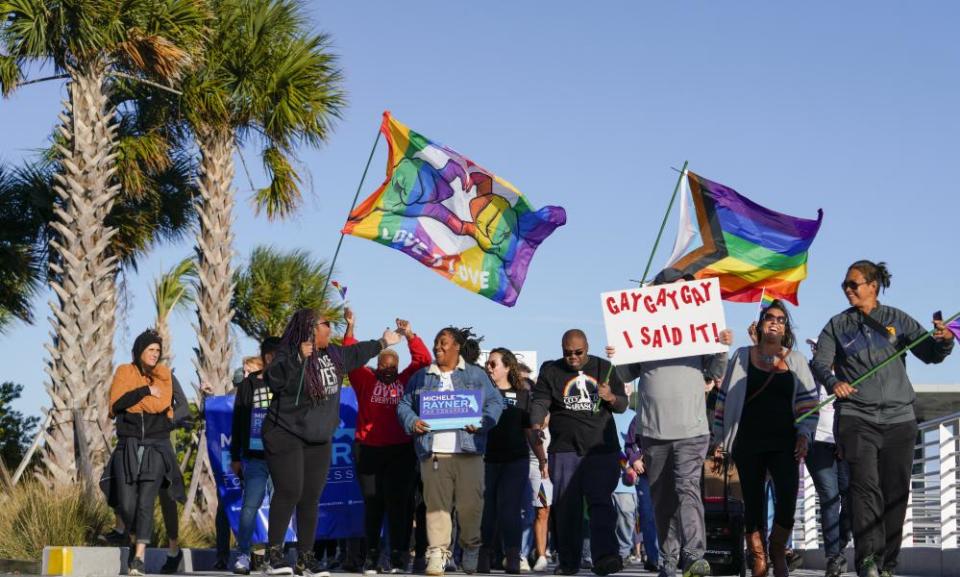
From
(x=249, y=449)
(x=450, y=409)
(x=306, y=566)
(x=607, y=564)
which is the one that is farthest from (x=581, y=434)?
(x=306, y=566)

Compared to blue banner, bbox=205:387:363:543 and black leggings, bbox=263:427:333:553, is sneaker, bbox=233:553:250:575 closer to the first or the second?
black leggings, bbox=263:427:333:553

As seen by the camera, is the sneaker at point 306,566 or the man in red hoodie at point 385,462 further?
the man in red hoodie at point 385,462

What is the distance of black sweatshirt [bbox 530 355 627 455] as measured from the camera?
39.3 feet

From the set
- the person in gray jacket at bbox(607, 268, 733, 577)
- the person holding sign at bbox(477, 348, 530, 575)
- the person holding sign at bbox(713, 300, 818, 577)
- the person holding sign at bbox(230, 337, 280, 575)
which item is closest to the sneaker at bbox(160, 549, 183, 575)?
the person holding sign at bbox(230, 337, 280, 575)

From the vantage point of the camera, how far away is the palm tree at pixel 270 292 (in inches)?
1067

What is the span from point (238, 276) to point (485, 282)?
47.4ft

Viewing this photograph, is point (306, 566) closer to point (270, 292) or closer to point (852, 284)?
point (852, 284)

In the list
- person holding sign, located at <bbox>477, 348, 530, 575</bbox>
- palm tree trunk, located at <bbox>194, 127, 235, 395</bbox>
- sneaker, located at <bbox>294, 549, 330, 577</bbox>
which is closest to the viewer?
sneaker, located at <bbox>294, 549, 330, 577</bbox>

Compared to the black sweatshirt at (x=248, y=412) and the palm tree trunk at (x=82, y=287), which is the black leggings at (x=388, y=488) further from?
the palm tree trunk at (x=82, y=287)

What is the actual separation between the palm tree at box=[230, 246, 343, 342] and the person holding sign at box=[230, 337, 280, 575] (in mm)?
15336

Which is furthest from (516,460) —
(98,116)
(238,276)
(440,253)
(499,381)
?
(238,276)

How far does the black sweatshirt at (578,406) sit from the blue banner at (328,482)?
2139 millimetres

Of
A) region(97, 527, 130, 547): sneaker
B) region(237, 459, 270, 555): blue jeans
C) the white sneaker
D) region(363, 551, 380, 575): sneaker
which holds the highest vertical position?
region(237, 459, 270, 555): blue jeans

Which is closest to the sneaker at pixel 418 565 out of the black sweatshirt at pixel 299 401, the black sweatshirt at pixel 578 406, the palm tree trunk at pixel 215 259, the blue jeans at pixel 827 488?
the black sweatshirt at pixel 578 406
